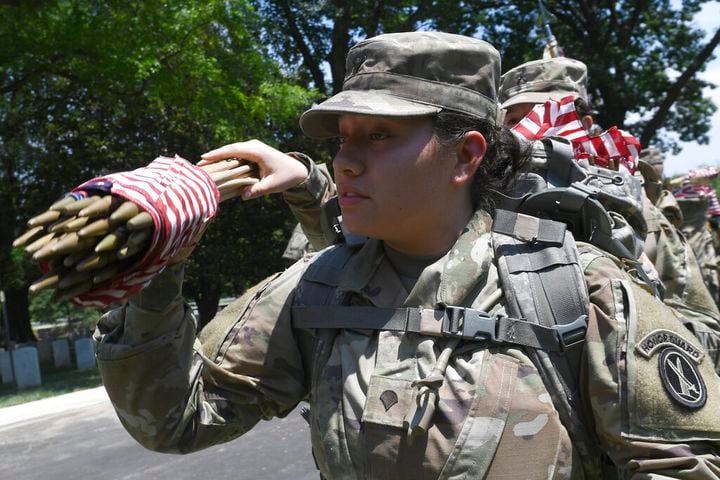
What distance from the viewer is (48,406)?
9977 mm

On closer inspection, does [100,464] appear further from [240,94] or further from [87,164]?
[87,164]

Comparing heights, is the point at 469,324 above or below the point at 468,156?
below

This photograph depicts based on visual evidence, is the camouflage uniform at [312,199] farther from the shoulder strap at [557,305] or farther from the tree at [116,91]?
the tree at [116,91]

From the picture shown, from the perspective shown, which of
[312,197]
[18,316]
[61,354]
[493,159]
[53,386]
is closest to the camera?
[493,159]

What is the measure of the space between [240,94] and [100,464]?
734 centimetres

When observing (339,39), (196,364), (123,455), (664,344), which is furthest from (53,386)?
(664,344)

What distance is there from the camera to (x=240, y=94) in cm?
1291

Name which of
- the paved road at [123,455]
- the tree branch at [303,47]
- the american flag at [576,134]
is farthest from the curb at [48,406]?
the tree branch at [303,47]

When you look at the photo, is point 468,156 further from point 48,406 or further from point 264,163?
point 48,406

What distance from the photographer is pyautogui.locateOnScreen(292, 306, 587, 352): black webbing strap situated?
1.87 meters

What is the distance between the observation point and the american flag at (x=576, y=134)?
3.39 metres

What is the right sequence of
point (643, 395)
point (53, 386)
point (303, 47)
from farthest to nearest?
point (303, 47) < point (53, 386) < point (643, 395)

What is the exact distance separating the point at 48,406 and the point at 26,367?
3.13 meters

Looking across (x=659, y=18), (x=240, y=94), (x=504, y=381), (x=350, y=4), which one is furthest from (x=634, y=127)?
(x=504, y=381)
